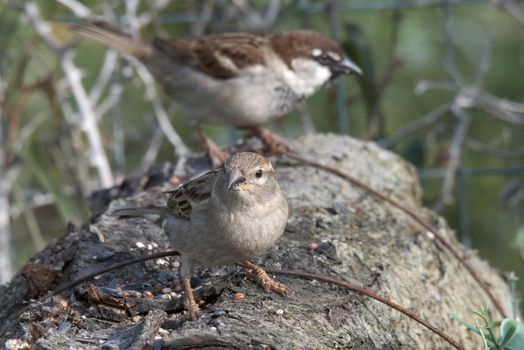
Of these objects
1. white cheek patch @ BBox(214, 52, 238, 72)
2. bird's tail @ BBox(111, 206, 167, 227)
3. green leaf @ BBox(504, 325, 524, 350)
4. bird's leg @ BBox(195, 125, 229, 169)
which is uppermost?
white cheek patch @ BBox(214, 52, 238, 72)

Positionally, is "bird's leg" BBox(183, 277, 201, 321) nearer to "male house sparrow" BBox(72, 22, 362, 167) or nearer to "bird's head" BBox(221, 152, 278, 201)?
"bird's head" BBox(221, 152, 278, 201)

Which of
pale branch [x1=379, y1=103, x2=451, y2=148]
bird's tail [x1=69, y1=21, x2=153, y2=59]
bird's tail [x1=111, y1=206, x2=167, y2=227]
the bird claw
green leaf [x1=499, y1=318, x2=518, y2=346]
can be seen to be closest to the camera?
green leaf [x1=499, y1=318, x2=518, y2=346]

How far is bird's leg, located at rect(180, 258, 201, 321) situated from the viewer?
2.42 metres

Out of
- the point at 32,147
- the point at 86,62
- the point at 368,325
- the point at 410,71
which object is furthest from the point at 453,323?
the point at 86,62

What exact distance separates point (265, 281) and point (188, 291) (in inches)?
8.8

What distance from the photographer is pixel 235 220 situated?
104 inches

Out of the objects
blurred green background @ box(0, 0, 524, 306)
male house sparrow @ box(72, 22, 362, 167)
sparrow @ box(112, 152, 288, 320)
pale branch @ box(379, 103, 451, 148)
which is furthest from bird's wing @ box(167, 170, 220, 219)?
pale branch @ box(379, 103, 451, 148)

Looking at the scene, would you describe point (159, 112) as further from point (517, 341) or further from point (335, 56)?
point (517, 341)

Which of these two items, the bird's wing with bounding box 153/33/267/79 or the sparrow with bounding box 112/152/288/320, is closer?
the sparrow with bounding box 112/152/288/320

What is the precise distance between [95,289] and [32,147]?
206 cm

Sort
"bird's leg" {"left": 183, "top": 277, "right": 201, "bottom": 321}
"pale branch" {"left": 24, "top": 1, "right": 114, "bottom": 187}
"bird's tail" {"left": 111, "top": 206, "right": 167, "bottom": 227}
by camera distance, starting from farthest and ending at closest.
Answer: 1. "pale branch" {"left": 24, "top": 1, "right": 114, "bottom": 187}
2. "bird's tail" {"left": 111, "top": 206, "right": 167, "bottom": 227}
3. "bird's leg" {"left": 183, "top": 277, "right": 201, "bottom": 321}

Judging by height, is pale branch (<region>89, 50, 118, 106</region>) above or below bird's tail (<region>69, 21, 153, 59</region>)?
below

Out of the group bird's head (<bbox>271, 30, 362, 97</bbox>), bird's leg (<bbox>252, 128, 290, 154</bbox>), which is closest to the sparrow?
bird's leg (<bbox>252, 128, 290, 154</bbox>)

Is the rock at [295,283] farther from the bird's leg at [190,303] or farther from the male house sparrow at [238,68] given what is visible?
the male house sparrow at [238,68]
